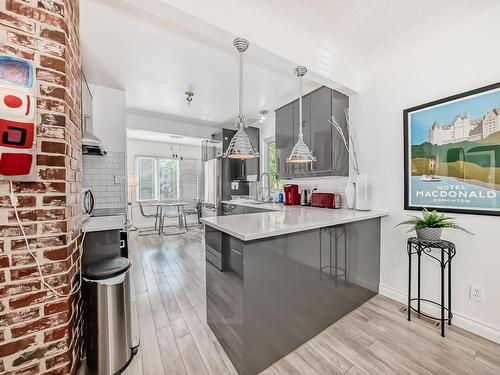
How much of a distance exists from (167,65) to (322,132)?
2008 mm

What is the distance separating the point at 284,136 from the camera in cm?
331

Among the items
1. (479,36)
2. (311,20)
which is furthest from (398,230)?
(311,20)

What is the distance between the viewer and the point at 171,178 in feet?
22.6

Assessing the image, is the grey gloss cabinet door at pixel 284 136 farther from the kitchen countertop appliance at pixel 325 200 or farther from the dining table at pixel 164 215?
the dining table at pixel 164 215

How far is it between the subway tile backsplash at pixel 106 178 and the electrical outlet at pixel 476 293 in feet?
13.4

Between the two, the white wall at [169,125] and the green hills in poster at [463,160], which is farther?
the white wall at [169,125]

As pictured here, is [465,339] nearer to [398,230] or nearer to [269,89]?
[398,230]

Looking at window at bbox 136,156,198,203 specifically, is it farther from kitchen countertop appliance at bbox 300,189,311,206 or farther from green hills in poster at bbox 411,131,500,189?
green hills in poster at bbox 411,131,500,189

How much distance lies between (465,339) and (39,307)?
2.81 m

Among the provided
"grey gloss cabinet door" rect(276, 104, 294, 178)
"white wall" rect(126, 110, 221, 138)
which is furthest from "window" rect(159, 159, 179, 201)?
"grey gloss cabinet door" rect(276, 104, 294, 178)

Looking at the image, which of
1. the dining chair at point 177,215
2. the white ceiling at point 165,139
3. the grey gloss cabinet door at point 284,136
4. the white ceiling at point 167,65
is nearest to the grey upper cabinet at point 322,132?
the grey gloss cabinet door at point 284,136

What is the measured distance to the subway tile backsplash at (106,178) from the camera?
3.14m

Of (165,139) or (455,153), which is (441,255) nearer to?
(455,153)

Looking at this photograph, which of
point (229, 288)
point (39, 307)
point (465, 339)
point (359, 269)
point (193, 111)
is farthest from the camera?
point (193, 111)
